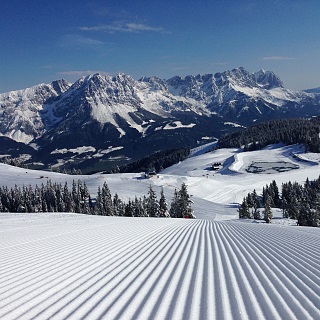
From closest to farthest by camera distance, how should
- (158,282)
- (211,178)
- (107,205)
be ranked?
(158,282) < (107,205) < (211,178)

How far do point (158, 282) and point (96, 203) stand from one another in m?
67.1

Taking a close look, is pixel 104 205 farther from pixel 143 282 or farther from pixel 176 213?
pixel 143 282

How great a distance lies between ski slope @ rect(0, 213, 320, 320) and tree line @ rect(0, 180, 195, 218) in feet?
157

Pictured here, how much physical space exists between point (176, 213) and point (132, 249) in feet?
160

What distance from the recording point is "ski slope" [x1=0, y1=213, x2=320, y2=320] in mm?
6430

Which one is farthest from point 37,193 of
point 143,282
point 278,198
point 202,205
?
point 143,282

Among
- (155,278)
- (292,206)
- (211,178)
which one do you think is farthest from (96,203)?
(155,278)

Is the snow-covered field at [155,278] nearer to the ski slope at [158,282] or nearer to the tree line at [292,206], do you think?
the ski slope at [158,282]

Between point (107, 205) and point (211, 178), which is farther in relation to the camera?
point (211, 178)

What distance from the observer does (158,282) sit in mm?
8438

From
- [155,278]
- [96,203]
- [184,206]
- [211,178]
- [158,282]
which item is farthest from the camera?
[211,178]

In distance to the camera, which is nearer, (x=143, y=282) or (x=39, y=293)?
(x=39, y=293)

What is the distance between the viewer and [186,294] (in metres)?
7.42

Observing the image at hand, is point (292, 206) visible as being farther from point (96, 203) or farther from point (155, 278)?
point (155, 278)
